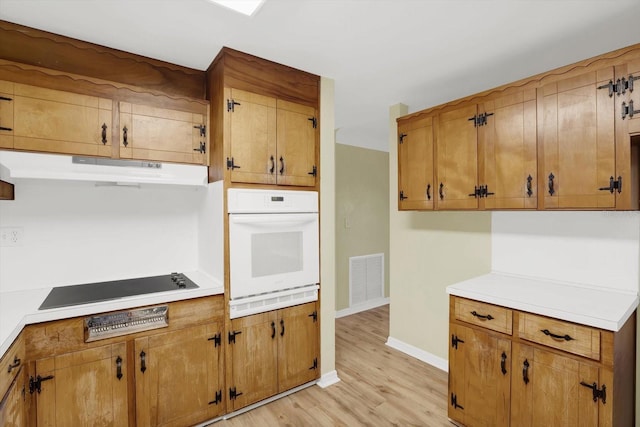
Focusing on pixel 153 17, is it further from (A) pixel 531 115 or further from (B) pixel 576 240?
(B) pixel 576 240

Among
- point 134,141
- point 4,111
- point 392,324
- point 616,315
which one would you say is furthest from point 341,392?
point 4,111

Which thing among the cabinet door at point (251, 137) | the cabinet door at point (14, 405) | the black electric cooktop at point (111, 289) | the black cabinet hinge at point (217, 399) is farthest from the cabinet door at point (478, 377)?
the cabinet door at point (14, 405)

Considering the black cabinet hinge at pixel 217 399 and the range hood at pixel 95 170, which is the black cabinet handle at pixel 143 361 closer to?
the black cabinet hinge at pixel 217 399

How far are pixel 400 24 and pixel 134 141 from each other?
1.88 meters

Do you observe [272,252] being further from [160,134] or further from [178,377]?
[160,134]

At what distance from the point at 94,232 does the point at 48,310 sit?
734 millimetres

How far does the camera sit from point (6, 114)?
5.65ft

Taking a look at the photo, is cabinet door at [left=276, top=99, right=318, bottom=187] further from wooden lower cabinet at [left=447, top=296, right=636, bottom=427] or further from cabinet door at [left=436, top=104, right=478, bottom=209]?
wooden lower cabinet at [left=447, top=296, right=636, bottom=427]

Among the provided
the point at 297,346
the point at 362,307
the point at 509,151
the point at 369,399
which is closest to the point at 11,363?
the point at 297,346

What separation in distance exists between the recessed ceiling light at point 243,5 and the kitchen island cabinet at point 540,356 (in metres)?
2.12

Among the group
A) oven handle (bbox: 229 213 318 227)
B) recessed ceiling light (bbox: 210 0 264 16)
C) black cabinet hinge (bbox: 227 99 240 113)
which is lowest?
oven handle (bbox: 229 213 318 227)

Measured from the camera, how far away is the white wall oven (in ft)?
7.08

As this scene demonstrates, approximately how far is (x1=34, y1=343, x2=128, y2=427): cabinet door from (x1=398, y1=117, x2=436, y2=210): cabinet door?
2401 millimetres

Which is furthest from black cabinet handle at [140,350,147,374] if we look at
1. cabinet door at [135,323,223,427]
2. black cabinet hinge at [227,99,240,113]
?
black cabinet hinge at [227,99,240,113]
